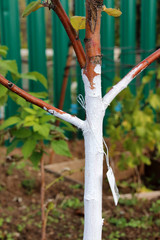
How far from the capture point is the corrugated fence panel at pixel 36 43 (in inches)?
143

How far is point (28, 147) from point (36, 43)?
217 cm

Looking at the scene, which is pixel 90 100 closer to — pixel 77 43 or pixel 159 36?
pixel 77 43

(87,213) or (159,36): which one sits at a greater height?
(159,36)

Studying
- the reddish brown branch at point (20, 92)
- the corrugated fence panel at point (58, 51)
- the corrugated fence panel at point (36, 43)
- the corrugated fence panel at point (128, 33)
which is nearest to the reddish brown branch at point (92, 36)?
the reddish brown branch at point (20, 92)

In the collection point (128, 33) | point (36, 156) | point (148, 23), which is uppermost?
point (148, 23)

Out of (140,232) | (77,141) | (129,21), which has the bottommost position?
(140,232)

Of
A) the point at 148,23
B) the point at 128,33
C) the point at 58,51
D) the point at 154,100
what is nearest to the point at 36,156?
the point at 154,100

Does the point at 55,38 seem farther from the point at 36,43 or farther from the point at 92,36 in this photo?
the point at 92,36

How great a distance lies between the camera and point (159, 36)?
7.22 metres

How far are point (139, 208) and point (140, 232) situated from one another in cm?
32

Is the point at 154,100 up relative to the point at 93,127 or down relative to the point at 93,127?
→ up

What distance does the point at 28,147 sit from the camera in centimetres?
174

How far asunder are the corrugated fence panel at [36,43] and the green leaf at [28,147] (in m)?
1.96

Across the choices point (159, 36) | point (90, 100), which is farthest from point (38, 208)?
→ point (159, 36)
